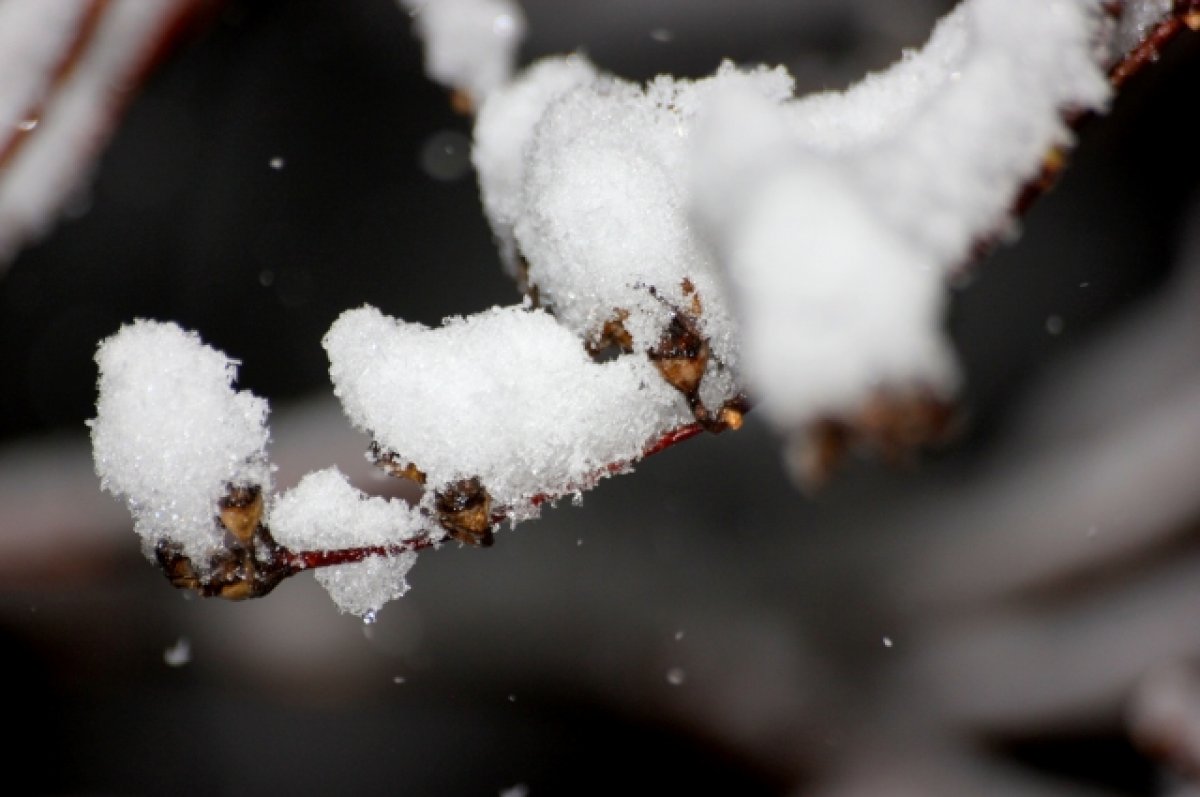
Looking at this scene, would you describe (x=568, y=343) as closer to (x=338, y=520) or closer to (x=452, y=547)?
(x=338, y=520)

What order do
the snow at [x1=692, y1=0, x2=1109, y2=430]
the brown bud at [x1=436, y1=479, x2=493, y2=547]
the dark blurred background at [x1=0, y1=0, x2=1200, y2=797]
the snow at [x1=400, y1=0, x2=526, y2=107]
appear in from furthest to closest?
1. the dark blurred background at [x1=0, y1=0, x2=1200, y2=797]
2. the snow at [x1=400, y1=0, x2=526, y2=107]
3. the brown bud at [x1=436, y1=479, x2=493, y2=547]
4. the snow at [x1=692, y1=0, x2=1109, y2=430]

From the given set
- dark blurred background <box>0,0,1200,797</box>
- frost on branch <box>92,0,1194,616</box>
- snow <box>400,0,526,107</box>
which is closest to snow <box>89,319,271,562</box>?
frost on branch <box>92,0,1194,616</box>

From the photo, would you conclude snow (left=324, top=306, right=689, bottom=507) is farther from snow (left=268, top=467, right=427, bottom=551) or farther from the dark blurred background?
the dark blurred background

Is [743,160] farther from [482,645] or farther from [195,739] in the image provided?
[195,739]

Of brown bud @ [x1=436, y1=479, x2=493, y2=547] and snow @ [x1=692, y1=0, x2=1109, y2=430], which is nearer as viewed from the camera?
snow @ [x1=692, y1=0, x2=1109, y2=430]

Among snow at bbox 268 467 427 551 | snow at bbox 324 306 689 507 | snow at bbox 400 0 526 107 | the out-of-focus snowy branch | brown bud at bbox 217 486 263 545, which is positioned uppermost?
snow at bbox 400 0 526 107

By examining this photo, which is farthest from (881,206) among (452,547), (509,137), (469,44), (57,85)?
(452,547)

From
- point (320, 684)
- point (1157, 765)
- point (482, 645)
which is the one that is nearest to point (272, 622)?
point (320, 684)

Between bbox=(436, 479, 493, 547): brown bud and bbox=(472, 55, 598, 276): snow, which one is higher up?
bbox=(472, 55, 598, 276): snow
